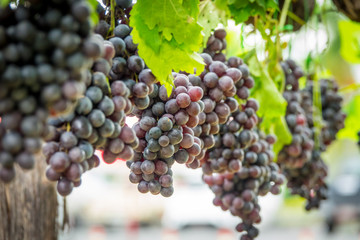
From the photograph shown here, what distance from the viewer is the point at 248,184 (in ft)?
4.28

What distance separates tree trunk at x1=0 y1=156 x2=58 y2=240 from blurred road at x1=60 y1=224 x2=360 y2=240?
531 centimetres

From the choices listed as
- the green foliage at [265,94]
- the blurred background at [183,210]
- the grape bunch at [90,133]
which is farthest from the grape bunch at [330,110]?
the blurred background at [183,210]

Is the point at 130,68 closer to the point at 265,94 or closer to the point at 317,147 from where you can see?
the point at 265,94

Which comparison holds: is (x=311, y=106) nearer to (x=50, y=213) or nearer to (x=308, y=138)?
(x=308, y=138)

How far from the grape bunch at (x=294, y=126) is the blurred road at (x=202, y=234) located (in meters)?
5.26

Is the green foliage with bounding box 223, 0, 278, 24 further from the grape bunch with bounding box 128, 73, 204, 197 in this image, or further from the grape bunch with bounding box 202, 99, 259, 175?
the grape bunch with bounding box 128, 73, 204, 197

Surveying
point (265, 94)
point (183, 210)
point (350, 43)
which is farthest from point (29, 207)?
point (183, 210)

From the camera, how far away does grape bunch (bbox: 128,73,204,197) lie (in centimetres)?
85

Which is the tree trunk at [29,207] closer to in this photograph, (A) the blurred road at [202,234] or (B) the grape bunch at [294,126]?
(B) the grape bunch at [294,126]

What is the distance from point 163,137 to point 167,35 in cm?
20

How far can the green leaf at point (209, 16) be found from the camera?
1148 mm

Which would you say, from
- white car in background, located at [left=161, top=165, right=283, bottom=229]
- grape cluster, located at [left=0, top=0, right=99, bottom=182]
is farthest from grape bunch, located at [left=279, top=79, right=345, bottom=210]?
white car in background, located at [left=161, top=165, right=283, bottom=229]

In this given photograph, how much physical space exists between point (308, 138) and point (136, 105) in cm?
93

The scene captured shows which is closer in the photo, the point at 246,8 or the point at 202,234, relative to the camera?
the point at 246,8
